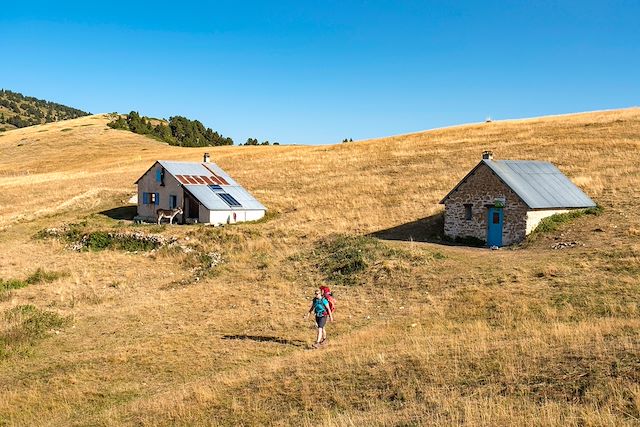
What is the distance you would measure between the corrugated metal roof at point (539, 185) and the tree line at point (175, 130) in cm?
9126

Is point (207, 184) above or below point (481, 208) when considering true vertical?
above

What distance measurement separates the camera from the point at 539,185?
114 ft

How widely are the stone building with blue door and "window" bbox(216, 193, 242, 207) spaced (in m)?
16.3

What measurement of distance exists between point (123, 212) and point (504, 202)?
3133cm

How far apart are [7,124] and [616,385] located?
192875 millimetres

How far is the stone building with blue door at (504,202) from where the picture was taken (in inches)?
1254

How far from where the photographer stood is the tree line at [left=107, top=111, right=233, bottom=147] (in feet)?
397

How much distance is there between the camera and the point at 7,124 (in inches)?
6875

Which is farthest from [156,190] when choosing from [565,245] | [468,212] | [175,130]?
[175,130]

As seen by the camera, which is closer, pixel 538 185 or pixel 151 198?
pixel 538 185

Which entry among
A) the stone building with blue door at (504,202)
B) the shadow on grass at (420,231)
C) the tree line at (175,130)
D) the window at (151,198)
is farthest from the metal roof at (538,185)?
the tree line at (175,130)

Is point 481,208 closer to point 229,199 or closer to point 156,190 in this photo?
point 229,199

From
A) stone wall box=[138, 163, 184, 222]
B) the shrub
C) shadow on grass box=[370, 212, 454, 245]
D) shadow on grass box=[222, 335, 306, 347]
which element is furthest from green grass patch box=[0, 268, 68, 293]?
shadow on grass box=[370, 212, 454, 245]

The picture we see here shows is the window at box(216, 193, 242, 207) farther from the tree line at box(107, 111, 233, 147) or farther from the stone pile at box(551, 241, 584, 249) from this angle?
the tree line at box(107, 111, 233, 147)
